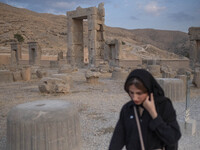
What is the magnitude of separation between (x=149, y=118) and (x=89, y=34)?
2014cm

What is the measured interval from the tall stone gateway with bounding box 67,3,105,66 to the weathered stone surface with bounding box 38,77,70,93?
12375 millimetres


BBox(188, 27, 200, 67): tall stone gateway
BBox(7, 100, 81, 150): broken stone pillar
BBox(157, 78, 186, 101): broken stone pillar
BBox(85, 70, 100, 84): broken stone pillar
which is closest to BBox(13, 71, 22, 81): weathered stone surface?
BBox(85, 70, 100, 84): broken stone pillar

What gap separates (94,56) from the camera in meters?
21.0

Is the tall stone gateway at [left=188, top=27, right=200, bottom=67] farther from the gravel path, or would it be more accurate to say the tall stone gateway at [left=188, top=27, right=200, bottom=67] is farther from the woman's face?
the woman's face

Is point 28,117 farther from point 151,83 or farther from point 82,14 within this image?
point 82,14

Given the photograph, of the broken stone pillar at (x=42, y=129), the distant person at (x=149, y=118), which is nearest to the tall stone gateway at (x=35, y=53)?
the broken stone pillar at (x=42, y=129)

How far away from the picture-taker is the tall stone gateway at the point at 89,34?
68.5 ft

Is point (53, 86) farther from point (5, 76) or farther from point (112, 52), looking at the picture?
point (112, 52)

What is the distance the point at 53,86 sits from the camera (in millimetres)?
8547

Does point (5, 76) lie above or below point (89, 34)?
below

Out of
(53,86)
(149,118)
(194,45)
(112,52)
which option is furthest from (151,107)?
(112,52)

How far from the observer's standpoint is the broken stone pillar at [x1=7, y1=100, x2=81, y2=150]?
2.77 meters

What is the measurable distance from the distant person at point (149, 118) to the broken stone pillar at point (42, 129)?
1386 mm

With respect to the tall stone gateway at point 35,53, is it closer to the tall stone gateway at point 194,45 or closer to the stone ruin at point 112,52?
the stone ruin at point 112,52
